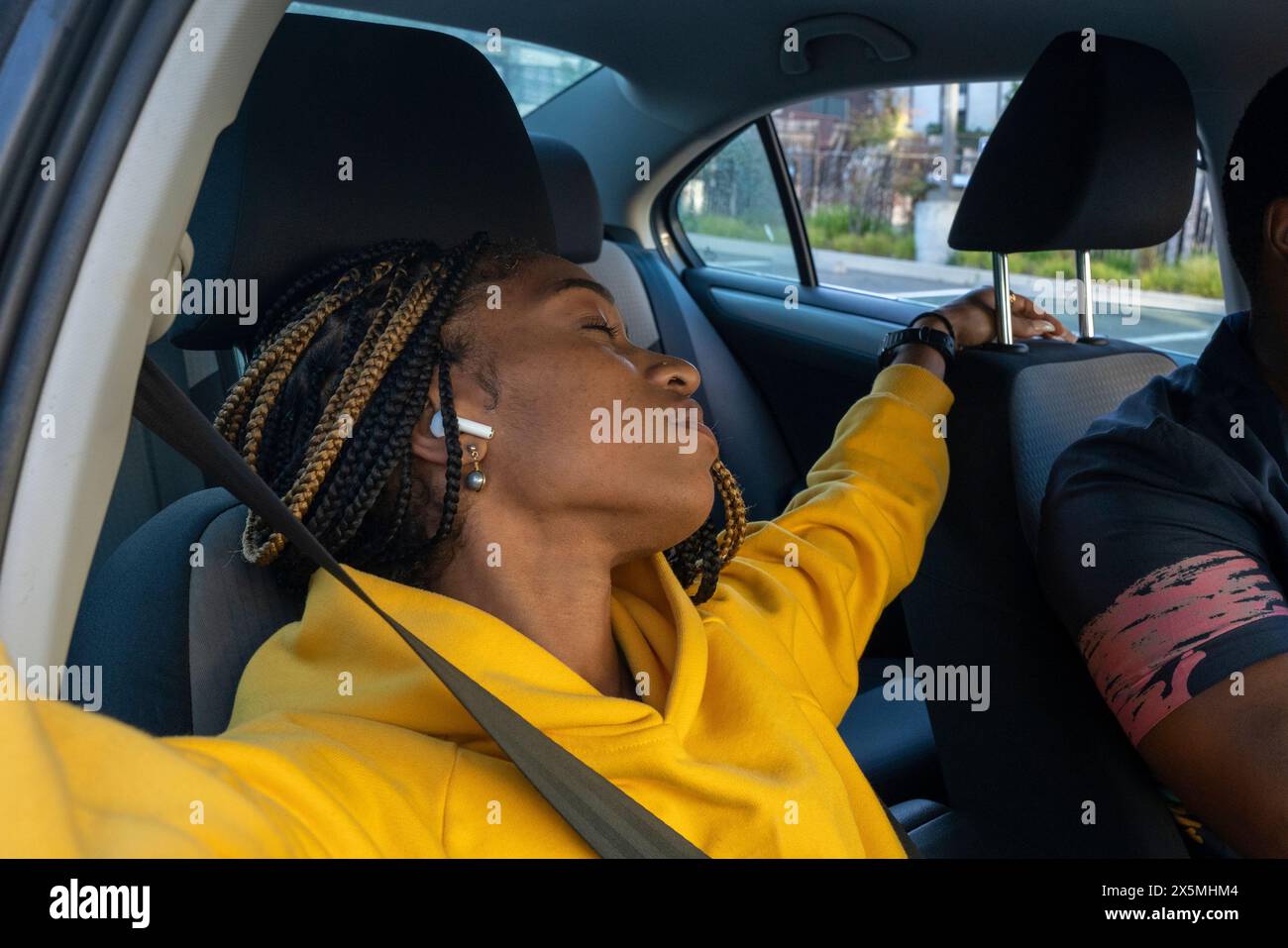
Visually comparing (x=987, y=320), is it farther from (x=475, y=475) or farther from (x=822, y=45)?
(x=475, y=475)

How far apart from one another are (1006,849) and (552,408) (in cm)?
88

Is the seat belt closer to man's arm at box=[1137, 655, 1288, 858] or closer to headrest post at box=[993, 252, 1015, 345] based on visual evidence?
man's arm at box=[1137, 655, 1288, 858]

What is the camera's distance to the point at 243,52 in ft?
2.37

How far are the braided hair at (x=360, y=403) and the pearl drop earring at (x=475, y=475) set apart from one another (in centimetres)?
1

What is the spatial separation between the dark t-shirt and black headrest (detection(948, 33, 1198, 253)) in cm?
22

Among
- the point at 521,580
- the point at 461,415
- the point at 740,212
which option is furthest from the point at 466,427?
the point at 740,212

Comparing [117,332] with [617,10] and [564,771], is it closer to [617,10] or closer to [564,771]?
[564,771]

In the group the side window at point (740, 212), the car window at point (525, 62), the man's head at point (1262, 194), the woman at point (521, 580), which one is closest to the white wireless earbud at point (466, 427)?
the woman at point (521, 580)

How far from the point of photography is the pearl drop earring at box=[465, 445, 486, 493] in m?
1.30

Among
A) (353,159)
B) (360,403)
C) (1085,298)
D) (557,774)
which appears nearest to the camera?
(557,774)

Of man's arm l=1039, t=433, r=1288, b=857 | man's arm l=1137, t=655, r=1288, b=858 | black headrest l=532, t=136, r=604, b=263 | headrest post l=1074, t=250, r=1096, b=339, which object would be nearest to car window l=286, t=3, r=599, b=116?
black headrest l=532, t=136, r=604, b=263

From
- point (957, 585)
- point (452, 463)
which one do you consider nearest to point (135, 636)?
point (452, 463)

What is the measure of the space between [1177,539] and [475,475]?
0.78 metres

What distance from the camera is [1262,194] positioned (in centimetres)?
156
